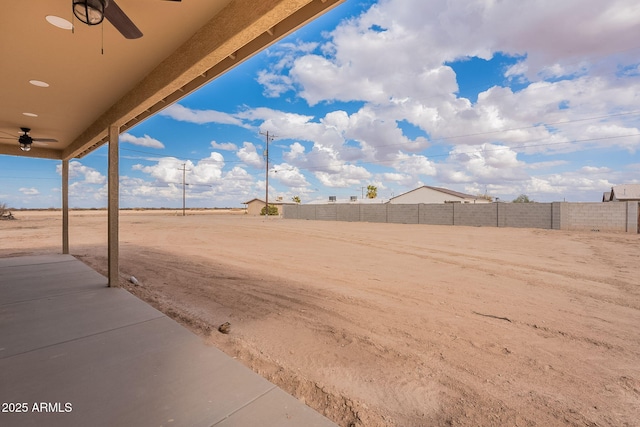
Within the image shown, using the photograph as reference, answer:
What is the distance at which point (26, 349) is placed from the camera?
2.79 m

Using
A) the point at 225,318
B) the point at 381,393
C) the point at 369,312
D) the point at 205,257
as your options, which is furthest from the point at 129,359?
the point at 205,257

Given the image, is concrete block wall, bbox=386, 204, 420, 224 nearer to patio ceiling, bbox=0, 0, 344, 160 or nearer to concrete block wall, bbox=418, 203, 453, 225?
concrete block wall, bbox=418, 203, 453, 225

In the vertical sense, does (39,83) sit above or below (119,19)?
above

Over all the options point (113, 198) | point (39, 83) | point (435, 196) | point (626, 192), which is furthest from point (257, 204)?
point (39, 83)

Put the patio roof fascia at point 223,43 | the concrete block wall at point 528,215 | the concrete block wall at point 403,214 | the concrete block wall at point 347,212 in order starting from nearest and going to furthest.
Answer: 1. the patio roof fascia at point 223,43
2. the concrete block wall at point 528,215
3. the concrete block wall at point 403,214
4. the concrete block wall at point 347,212

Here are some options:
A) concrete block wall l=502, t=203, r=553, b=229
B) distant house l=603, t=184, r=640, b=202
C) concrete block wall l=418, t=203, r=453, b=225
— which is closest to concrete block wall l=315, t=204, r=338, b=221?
concrete block wall l=418, t=203, r=453, b=225

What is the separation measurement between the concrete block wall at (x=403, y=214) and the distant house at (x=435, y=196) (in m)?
20.4

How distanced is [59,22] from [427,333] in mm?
5164

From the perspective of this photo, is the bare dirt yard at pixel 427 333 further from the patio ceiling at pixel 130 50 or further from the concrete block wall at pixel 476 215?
the concrete block wall at pixel 476 215

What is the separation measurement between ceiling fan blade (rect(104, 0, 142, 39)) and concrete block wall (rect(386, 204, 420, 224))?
81.3 ft

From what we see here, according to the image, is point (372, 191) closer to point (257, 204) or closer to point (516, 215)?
point (257, 204)

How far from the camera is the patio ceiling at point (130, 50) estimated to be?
2492mm

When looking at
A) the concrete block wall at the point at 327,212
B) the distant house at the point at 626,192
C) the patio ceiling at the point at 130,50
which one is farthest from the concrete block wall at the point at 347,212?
the distant house at the point at 626,192

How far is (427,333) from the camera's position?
358 centimetres
